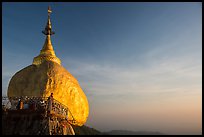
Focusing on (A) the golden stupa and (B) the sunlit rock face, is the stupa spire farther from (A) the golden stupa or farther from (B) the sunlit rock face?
(B) the sunlit rock face

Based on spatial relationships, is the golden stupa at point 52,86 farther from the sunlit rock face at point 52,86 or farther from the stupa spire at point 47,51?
the stupa spire at point 47,51

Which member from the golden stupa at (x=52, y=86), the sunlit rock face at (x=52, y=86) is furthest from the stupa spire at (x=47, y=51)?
the sunlit rock face at (x=52, y=86)

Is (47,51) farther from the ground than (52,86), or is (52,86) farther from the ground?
(47,51)

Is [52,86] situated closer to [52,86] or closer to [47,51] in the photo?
[52,86]

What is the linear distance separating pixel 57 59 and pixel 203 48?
17640mm

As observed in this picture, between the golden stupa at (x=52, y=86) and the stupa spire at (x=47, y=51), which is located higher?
the stupa spire at (x=47, y=51)

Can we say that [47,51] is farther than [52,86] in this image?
Yes

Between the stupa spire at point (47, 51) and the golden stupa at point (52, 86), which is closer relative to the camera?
the golden stupa at point (52, 86)

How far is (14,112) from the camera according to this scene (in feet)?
49.0

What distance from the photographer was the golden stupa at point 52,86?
22141 mm

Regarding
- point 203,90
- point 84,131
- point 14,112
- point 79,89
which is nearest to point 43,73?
point 79,89

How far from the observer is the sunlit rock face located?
72.6 ft

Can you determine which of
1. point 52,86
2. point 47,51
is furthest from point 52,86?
point 47,51

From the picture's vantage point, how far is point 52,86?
22.4 metres
